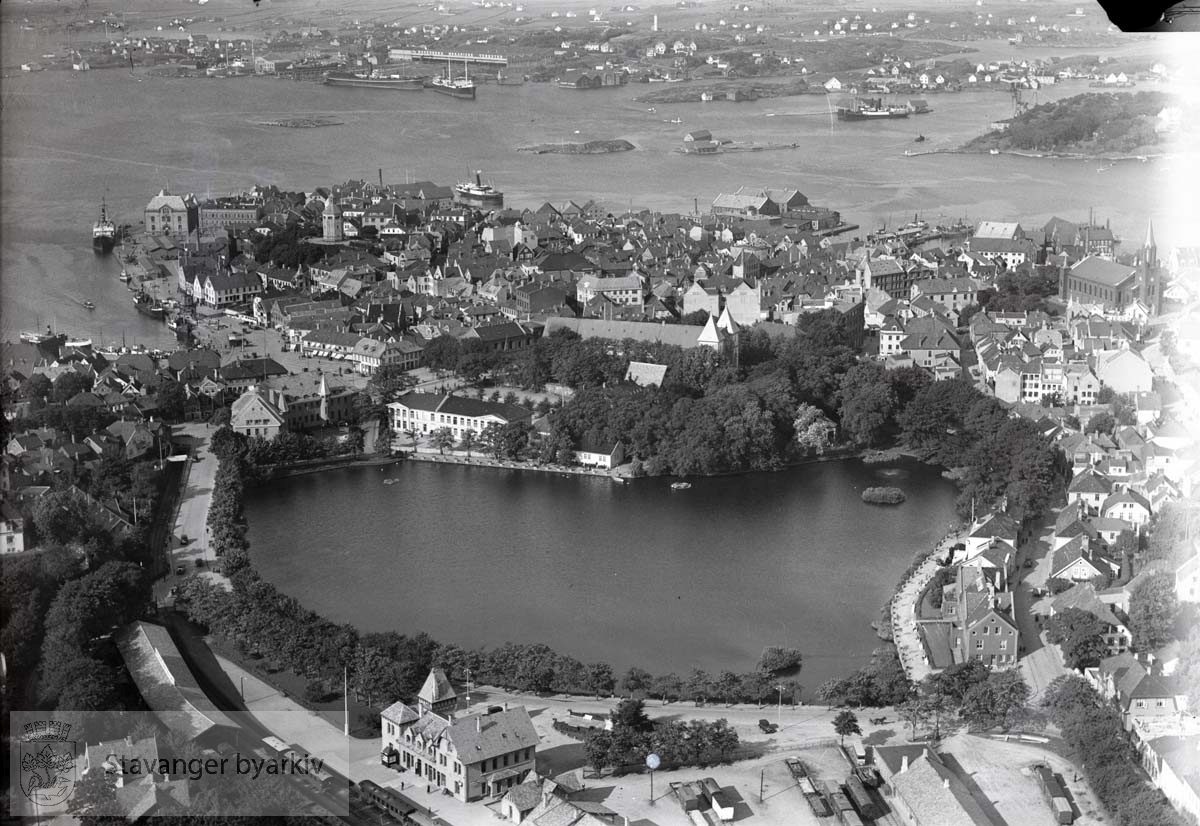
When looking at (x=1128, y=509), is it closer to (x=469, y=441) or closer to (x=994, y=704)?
(x=994, y=704)

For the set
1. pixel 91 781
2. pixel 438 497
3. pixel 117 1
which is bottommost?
pixel 438 497

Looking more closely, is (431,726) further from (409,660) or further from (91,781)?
(91,781)

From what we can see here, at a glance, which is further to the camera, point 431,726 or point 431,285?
point 431,285

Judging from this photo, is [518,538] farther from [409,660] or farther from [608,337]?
[608,337]

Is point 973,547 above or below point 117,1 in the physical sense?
below

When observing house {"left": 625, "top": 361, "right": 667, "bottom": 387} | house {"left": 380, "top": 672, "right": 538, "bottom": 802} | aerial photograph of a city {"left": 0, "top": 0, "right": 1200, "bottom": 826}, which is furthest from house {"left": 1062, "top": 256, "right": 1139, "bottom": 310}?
house {"left": 380, "top": 672, "right": 538, "bottom": 802}

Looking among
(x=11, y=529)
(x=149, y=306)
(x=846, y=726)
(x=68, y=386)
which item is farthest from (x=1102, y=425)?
(x=149, y=306)

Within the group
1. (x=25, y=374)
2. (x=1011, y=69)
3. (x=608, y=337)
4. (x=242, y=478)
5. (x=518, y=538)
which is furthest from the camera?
(x=1011, y=69)

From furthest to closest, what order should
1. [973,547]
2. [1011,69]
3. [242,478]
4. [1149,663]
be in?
[1011,69] → [242,478] → [973,547] → [1149,663]

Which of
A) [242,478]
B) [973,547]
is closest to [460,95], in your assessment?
[242,478]
